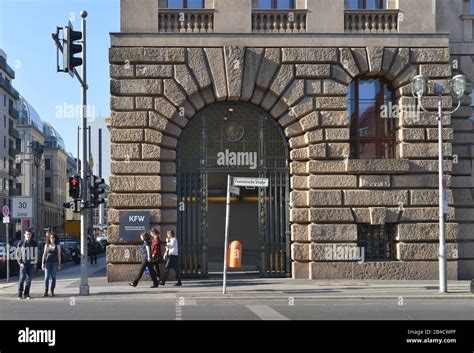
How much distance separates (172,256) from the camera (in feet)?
70.7

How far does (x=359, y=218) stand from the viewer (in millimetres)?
22797

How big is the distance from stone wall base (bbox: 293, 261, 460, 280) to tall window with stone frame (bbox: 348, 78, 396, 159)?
366 centimetres

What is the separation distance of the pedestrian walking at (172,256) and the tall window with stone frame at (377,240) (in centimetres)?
614

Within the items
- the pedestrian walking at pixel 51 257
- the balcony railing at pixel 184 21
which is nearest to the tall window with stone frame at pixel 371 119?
the balcony railing at pixel 184 21

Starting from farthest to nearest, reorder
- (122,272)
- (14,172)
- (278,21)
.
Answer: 1. (14,172)
2. (278,21)
3. (122,272)

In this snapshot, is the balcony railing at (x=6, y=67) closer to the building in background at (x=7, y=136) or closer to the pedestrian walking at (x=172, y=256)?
the building in background at (x=7, y=136)

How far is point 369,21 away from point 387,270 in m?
8.24

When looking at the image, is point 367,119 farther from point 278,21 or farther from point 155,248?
point 155,248

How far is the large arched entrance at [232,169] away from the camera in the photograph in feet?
76.9

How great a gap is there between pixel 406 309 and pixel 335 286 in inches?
201

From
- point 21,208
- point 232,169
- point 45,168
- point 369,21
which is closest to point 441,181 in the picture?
point 369,21

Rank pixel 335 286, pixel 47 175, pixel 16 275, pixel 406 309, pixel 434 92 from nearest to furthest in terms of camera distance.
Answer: pixel 406 309, pixel 335 286, pixel 434 92, pixel 16 275, pixel 47 175
